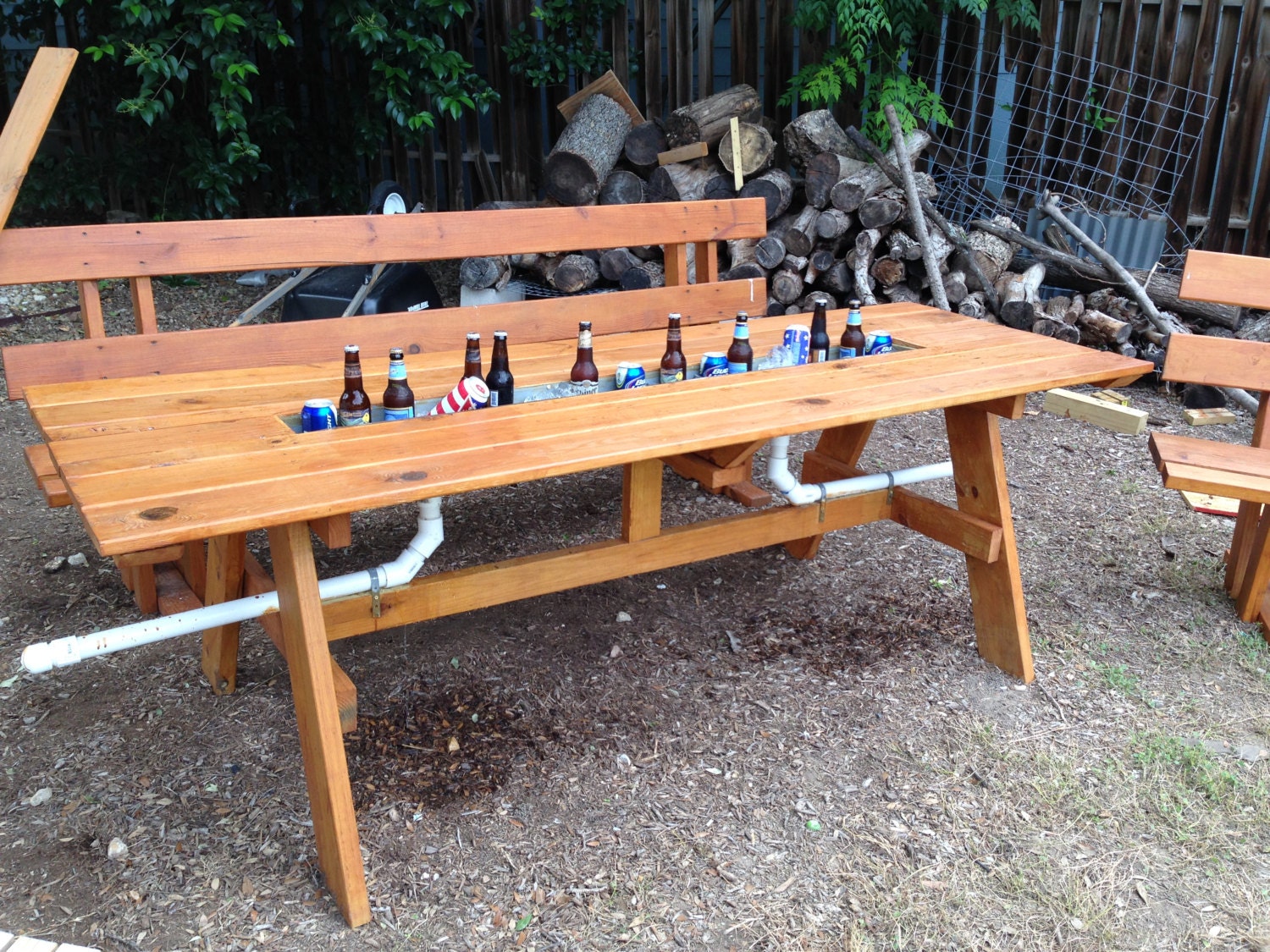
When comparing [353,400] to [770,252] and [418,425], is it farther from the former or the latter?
[770,252]

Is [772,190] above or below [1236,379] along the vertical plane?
above

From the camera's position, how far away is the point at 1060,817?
98.3 inches

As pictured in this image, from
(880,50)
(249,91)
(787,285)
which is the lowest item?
(787,285)

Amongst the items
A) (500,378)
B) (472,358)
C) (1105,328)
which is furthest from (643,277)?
(472,358)

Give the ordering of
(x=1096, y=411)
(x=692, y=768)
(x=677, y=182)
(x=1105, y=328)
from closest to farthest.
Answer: (x=692, y=768) → (x=1096, y=411) → (x=1105, y=328) → (x=677, y=182)

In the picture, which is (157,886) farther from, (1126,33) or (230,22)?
(1126,33)

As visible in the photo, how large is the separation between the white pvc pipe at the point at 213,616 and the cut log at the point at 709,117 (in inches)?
167

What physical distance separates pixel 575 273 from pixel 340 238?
284 centimetres

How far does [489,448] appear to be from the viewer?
6.85 feet

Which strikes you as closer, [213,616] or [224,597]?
[213,616]

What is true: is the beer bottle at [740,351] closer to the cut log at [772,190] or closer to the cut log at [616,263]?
the cut log at [616,263]

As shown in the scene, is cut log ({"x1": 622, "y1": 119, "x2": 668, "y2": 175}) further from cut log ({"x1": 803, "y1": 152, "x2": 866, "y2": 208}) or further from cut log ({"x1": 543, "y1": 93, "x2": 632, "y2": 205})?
cut log ({"x1": 803, "y1": 152, "x2": 866, "y2": 208})

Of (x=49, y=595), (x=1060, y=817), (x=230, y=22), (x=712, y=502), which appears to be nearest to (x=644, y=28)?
(x=230, y=22)

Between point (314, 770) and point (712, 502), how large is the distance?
236 cm
